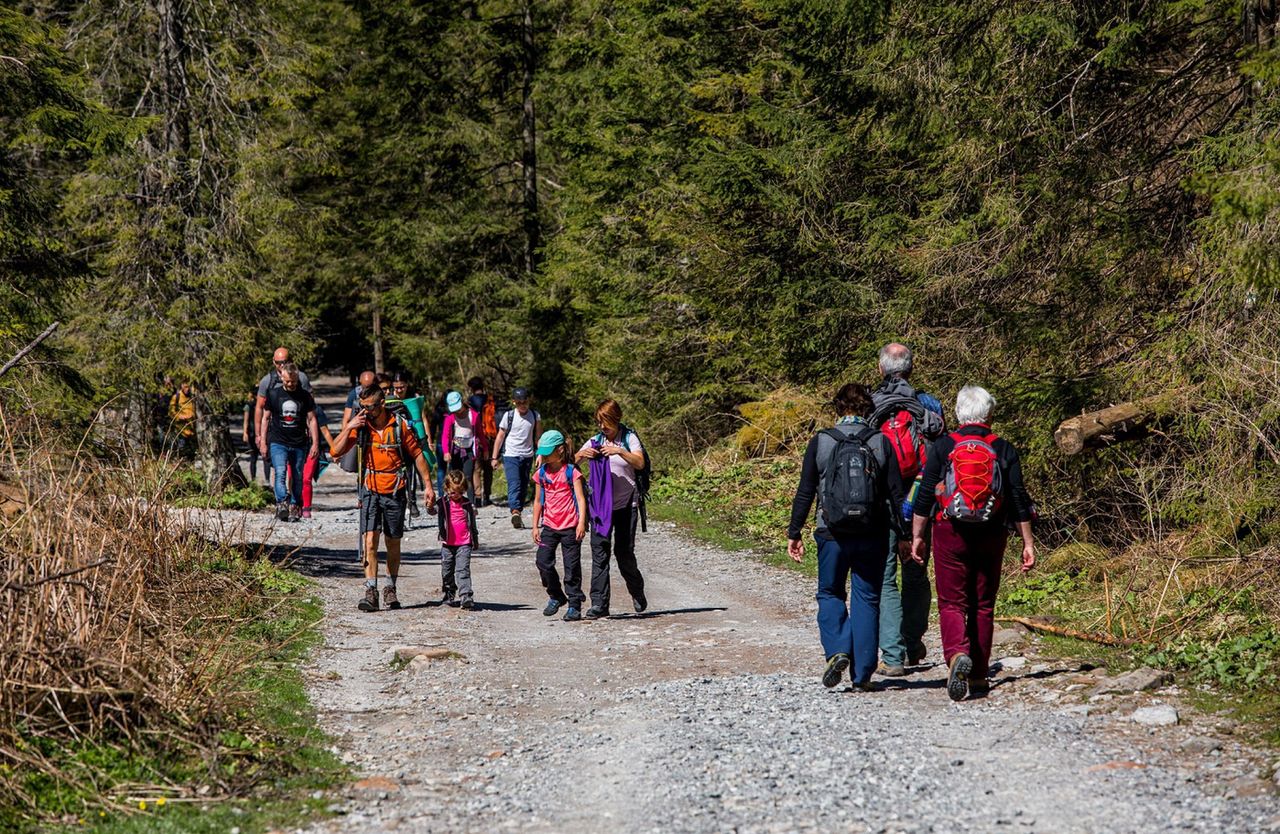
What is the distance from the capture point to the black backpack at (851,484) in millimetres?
7949

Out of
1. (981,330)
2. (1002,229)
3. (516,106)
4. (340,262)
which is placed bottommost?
(981,330)

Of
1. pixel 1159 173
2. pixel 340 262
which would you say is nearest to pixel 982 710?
pixel 1159 173

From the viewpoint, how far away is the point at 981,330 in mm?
13641

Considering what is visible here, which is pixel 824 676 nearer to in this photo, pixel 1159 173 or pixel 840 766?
pixel 840 766

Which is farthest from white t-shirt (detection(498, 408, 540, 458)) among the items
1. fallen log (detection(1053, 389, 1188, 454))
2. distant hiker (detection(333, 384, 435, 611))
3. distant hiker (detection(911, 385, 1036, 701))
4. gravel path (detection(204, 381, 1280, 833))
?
distant hiker (detection(911, 385, 1036, 701))

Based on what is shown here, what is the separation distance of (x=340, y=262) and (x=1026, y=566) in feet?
96.3

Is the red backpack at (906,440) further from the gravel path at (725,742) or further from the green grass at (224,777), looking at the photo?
the green grass at (224,777)

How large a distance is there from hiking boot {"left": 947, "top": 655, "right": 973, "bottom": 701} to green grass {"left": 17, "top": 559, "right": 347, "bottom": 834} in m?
3.76

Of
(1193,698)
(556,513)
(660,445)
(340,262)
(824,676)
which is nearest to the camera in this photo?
(1193,698)

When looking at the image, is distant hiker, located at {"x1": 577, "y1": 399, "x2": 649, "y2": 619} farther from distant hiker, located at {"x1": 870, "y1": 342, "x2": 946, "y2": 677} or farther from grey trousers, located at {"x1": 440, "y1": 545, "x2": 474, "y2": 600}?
distant hiker, located at {"x1": 870, "y1": 342, "x2": 946, "y2": 677}

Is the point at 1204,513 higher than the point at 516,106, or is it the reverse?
the point at 516,106

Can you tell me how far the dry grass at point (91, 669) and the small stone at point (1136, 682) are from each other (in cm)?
524

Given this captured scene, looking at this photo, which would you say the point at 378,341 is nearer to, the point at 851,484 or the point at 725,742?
the point at 851,484

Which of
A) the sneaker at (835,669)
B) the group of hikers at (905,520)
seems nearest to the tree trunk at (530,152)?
the group of hikers at (905,520)
